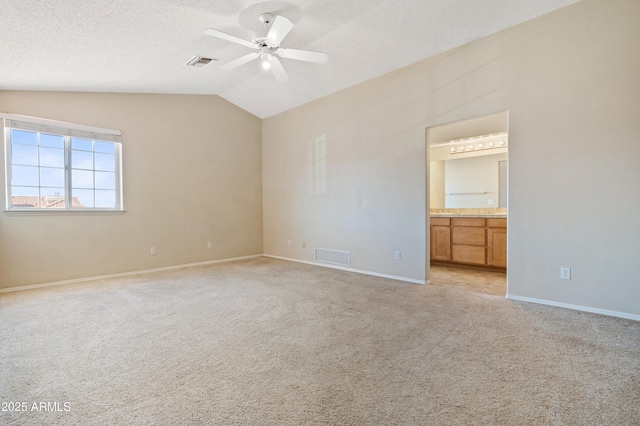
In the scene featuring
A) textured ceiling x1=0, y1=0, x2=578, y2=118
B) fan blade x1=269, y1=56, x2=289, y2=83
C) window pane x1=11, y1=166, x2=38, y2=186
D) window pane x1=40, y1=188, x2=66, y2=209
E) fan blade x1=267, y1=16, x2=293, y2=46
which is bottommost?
window pane x1=40, y1=188, x2=66, y2=209

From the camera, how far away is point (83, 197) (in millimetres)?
4465

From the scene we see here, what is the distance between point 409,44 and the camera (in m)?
3.76

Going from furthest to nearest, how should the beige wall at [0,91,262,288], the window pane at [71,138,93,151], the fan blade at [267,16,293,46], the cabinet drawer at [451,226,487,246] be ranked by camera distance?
the cabinet drawer at [451,226,487,246] < the window pane at [71,138,93,151] < the beige wall at [0,91,262,288] < the fan blade at [267,16,293,46]

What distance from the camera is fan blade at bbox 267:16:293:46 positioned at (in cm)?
261

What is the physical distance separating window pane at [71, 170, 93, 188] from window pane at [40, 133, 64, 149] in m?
0.39

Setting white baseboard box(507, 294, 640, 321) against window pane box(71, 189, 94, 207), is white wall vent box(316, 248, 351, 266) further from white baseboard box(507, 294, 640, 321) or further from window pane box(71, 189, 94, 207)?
window pane box(71, 189, 94, 207)

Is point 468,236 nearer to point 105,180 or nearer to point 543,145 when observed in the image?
point 543,145

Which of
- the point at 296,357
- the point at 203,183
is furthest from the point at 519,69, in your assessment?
the point at 203,183

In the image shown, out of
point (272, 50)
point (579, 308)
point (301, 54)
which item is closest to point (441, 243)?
point (579, 308)

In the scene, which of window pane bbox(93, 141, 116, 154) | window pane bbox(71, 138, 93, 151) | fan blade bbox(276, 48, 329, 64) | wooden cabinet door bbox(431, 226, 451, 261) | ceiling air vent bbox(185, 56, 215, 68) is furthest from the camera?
wooden cabinet door bbox(431, 226, 451, 261)

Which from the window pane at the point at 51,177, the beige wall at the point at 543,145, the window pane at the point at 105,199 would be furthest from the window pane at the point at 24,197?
the beige wall at the point at 543,145

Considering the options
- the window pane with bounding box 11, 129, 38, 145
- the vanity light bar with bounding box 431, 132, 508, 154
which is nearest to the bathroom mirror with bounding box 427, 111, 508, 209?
the vanity light bar with bounding box 431, 132, 508, 154

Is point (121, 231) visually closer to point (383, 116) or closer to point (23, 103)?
point (23, 103)

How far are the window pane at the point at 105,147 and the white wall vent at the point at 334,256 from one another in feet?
11.9
